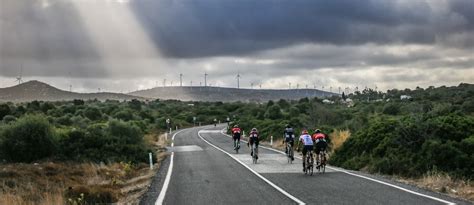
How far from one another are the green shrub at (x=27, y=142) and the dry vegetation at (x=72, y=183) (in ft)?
7.43

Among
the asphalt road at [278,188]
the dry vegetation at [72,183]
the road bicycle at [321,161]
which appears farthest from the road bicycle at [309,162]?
the dry vegetation at [72,183]

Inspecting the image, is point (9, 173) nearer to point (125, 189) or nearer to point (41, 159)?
point (41, 159)

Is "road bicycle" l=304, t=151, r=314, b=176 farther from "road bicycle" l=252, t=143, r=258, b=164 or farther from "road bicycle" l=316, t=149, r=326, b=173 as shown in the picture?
"road bicycle" l=252, t=143, r=258, b=164

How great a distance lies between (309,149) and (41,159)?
17319mm

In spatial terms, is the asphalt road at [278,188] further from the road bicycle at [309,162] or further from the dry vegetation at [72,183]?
the dry vegetation at [72,183]

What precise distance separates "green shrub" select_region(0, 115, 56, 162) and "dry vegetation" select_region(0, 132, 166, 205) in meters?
2.26

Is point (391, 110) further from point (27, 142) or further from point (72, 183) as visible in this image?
point (72, 183)

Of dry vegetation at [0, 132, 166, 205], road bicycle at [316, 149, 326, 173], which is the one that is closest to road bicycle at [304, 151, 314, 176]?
road bicycle at [316, 149, 326, 173]

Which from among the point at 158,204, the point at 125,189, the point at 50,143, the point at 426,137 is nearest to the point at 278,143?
the point at 50,143

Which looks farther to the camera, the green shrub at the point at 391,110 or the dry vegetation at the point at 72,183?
the green shrub at the point at 391,110

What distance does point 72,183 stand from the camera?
22.4 meters

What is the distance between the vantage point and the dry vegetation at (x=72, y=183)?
15883mm

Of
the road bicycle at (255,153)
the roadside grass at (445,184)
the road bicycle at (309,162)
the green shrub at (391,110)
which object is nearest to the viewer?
the roadside grass at (445,184)

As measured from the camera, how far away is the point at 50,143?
32.0 metres
